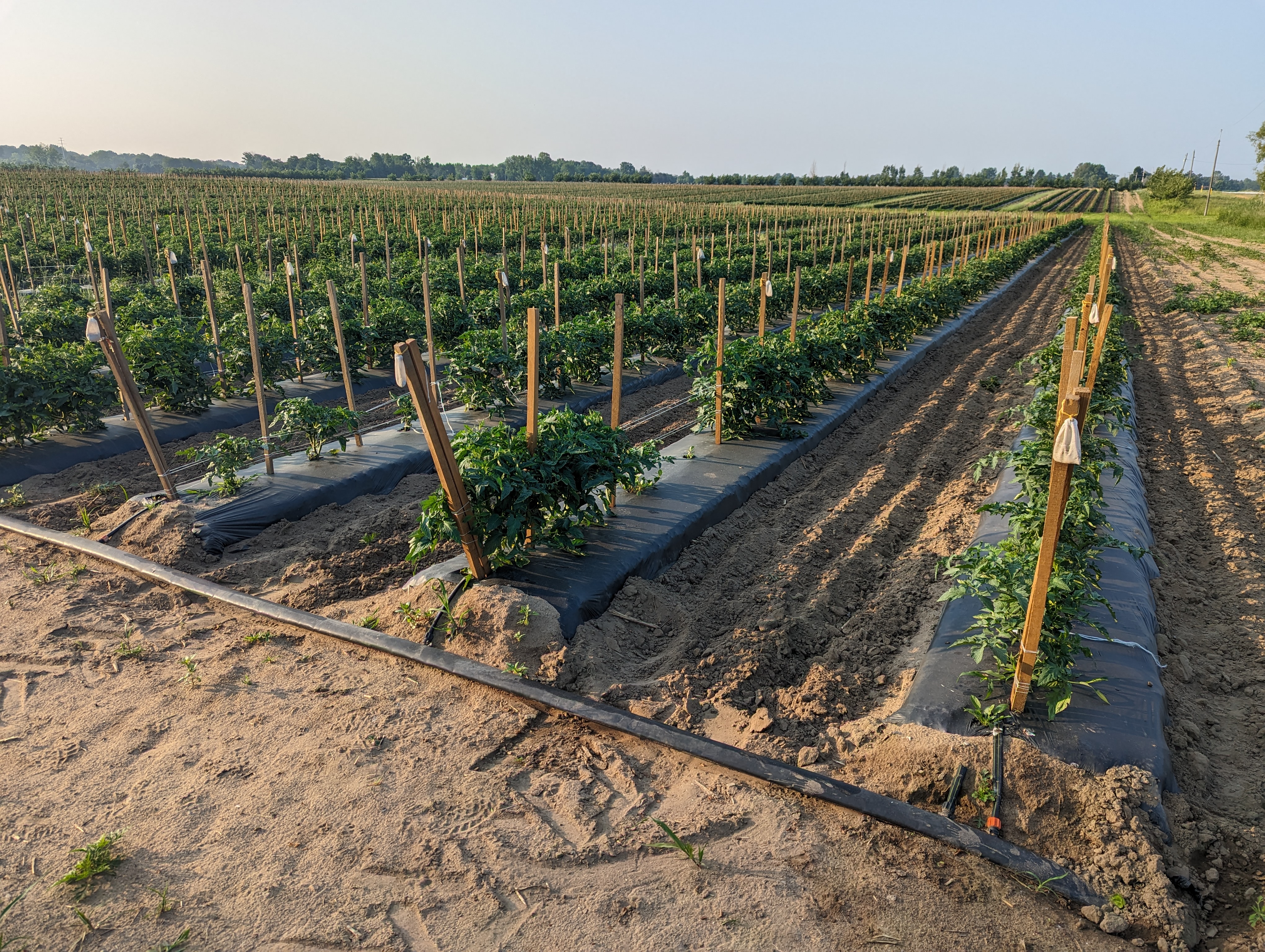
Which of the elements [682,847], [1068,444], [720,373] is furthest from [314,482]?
[1068,444]

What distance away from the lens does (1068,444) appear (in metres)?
3.10

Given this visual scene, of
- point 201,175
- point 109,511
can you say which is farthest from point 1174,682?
point 201,175

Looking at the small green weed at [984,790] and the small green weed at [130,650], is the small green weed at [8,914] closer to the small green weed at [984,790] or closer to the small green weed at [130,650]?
the small green weed at [130,650]

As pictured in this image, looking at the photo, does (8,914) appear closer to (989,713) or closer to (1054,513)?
(989,713)

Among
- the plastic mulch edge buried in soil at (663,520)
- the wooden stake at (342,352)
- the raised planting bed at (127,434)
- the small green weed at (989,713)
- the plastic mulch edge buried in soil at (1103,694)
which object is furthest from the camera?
the raised planting bed at (127,434)

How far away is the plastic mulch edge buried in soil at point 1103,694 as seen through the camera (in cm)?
350

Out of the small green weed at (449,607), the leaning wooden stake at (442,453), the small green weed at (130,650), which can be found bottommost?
the small green weed at (130,650)

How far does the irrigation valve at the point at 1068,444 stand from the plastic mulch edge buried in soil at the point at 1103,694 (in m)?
1.43

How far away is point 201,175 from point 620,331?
8917 cm

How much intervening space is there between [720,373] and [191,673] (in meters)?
5.26

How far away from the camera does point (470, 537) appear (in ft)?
15.7

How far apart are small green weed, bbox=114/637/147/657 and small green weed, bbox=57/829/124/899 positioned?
1.71 m

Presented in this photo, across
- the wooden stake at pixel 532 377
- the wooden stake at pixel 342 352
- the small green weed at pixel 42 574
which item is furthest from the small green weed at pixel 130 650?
the wooden stake at pixel 342 352

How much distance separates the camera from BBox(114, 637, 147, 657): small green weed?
4.63m
